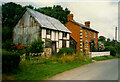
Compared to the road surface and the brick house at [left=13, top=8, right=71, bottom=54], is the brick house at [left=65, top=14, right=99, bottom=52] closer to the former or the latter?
the brick house at [left=13, top=8, right=71, bottom=54]

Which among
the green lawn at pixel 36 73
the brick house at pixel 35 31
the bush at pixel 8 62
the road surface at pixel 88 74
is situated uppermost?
the brick house at pixel 35 31

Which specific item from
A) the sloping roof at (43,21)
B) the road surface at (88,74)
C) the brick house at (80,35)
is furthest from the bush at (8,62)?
the brick house at (80,35)

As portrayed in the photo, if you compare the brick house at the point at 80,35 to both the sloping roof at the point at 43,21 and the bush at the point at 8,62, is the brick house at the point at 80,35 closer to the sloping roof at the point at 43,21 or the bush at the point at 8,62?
the sloping roof at the point at 43,21

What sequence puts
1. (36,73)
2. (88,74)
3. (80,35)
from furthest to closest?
(80,35), (88,74), (36,73)

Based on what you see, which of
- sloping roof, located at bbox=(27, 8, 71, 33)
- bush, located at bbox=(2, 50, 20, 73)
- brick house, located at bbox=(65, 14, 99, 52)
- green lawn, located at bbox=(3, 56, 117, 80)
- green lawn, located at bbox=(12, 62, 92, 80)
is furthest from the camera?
brick house, located at bbox=(65, 14, 99, 52)

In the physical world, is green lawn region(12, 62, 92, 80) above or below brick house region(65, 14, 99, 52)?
below

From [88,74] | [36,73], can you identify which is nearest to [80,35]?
[88,74]

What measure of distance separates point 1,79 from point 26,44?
10.6m

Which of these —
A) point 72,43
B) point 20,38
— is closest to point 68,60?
point 20,38

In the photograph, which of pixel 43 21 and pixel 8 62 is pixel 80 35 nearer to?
pixel 43 21

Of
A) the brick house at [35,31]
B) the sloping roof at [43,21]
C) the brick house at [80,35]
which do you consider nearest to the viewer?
the brick house at [35,31]

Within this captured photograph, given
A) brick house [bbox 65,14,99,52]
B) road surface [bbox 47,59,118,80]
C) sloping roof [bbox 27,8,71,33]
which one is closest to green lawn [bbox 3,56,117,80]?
road surface [bbox 47,59,118,80]

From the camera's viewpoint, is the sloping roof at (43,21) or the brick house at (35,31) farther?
the sloping roof at (43,21)

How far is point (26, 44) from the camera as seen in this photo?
50.7 ft
